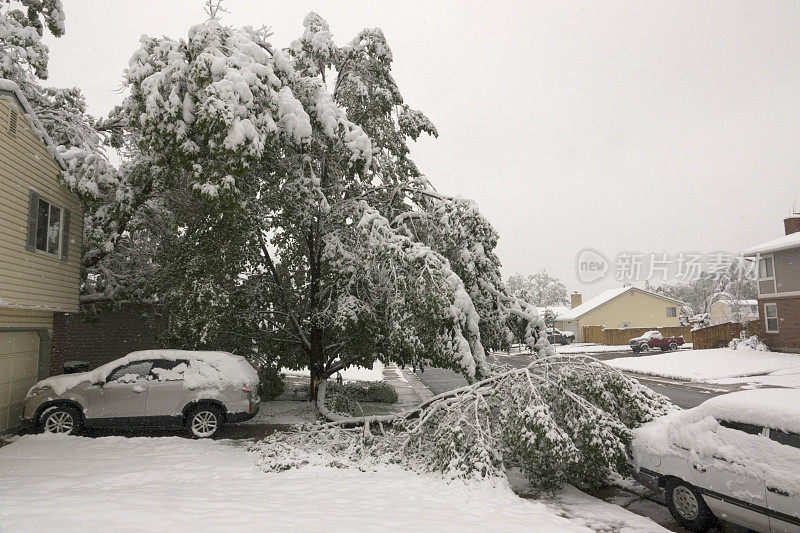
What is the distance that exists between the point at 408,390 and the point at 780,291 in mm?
21204

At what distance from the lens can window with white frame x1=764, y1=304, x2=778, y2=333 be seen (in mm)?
26109

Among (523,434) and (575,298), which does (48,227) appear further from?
(575,298)

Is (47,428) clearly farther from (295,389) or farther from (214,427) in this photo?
(295,389)

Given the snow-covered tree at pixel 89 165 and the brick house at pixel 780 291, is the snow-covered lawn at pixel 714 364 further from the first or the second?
the snow-covered tree at pixel 89 165

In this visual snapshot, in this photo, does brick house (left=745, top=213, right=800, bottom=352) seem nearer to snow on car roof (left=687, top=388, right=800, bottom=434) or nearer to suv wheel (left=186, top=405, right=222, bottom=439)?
snow on car roof (left=687, top=388, right=800, bottom=434)

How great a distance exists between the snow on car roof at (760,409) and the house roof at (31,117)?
43.2 feet

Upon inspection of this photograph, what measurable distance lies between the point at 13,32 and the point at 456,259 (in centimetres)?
1305

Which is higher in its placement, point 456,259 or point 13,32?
point 13,32

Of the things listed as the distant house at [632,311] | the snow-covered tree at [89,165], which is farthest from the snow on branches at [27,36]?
the distant house at [632,311]

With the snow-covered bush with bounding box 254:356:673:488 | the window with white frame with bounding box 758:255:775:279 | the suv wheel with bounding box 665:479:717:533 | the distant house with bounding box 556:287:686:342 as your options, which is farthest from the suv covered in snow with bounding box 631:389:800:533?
the distant house with bounding box 556:287:686:342

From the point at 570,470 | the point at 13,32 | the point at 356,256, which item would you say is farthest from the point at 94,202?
the point at 570,470

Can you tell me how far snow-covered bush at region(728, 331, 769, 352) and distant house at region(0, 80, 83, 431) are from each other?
30333 millimetres

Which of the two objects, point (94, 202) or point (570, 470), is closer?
point (570, 470)

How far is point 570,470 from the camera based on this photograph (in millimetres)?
6828
